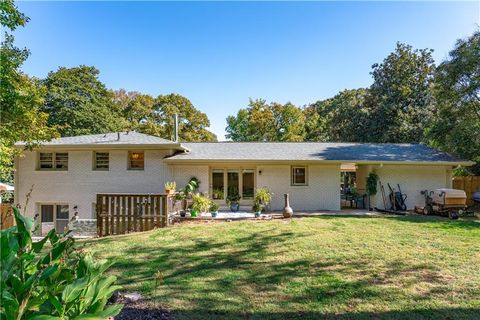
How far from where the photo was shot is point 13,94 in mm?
9922

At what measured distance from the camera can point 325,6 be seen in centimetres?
1042

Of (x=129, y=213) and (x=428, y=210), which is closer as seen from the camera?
(x=129, y=213)

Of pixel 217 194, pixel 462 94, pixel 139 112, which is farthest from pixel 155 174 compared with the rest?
pixel 139 112

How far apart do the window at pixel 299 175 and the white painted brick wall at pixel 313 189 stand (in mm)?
233

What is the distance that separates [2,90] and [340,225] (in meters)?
12.1

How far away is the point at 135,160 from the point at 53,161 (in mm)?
4306

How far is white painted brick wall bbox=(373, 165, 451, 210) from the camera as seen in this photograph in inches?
591

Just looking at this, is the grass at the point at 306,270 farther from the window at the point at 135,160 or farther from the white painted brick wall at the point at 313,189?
the window at the point at 135,160

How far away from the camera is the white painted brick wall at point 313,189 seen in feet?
49.1

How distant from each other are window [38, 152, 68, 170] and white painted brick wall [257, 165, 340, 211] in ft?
34.1

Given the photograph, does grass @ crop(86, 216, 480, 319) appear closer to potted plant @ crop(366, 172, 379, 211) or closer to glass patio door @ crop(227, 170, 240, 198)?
potted plant @ crop(366, 172, 379, 211)

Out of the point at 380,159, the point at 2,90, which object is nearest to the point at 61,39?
the point at 2,90

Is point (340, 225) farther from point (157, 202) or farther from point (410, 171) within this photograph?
point (410, 171)

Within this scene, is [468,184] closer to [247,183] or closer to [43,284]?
[247,183]
